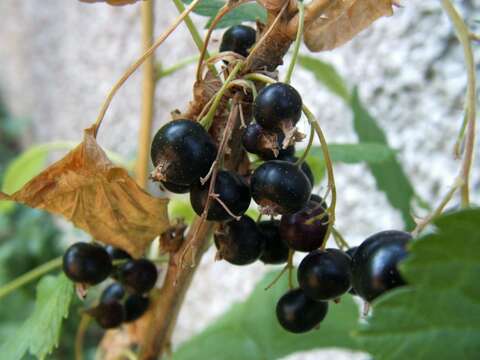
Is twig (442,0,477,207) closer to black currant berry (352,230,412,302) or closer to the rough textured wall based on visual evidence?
black currant berry (352,230,412,302)

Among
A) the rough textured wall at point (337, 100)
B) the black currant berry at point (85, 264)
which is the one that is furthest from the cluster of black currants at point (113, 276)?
the rough textured wall at point (337, 100)

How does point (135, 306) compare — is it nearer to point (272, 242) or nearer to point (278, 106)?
point (272, 242)

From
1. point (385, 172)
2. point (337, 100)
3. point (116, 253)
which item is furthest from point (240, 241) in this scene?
point (337, 100)

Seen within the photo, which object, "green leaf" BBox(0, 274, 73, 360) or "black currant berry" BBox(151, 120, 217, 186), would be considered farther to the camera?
"green leaf" BBox(0, 274, 73, 360)

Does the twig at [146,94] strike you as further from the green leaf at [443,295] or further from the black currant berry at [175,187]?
the green leaf at [443,295]

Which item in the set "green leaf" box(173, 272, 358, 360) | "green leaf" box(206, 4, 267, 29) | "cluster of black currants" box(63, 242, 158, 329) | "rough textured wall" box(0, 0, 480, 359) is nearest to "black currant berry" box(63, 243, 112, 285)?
"cluster of black currants" box(63, 242, 158, 329)

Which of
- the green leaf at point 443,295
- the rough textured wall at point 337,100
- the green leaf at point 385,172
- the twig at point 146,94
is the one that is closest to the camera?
the green leaf at point 443,295
